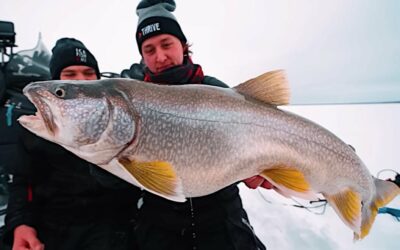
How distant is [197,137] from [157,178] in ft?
1.08

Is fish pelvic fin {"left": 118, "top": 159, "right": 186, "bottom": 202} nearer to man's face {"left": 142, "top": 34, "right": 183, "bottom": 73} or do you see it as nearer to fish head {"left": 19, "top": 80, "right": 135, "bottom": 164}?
fish head {"left": 19, "top": 80, "right": 135, "bottom": 164}

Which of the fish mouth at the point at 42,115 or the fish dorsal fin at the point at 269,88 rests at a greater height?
the fish dorsal fin at the point at 269,88

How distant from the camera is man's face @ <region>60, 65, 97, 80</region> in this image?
2471 millimetres

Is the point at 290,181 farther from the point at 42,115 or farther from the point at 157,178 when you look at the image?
the point at 42,115

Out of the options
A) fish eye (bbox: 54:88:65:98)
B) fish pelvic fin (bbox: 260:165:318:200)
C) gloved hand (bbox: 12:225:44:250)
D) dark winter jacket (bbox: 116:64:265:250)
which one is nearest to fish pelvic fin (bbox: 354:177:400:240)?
fish pelvic fin (bbox: 260:165:318:200)

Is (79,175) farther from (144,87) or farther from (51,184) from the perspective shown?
(144,87)

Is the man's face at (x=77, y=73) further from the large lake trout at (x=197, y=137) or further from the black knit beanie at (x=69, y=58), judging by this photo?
the large lake trout at (x=197, y=137)

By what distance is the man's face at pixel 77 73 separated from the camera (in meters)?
2.47

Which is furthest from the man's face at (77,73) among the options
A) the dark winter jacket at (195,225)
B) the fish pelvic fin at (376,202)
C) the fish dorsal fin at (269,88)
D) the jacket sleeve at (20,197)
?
the fish pelvic fin at (376,202)

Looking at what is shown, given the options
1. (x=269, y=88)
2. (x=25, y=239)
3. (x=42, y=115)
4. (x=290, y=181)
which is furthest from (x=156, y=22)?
(x=25, y=239)

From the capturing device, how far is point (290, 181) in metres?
1.69

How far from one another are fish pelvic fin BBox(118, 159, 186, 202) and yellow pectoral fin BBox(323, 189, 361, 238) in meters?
1.06

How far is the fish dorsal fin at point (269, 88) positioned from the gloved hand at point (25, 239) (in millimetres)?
1743

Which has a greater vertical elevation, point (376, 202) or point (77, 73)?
point (77, 73)
